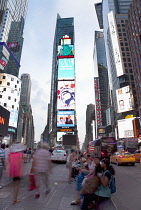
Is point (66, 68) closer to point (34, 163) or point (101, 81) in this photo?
point (34, 163)

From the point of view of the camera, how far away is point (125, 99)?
61938mm

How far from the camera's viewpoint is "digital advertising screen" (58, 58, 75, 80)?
227 feet

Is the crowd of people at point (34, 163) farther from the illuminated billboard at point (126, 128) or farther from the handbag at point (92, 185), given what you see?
the illuminated billboard at point (126, 128)

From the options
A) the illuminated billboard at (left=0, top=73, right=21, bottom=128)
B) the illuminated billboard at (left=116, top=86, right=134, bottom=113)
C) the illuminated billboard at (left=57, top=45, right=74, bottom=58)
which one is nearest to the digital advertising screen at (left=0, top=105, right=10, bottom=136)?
the illuminated billboard at (left=0, top=73, right=21, bottom=128)

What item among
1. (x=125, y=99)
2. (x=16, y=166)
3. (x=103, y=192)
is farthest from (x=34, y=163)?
(x=125, y=99)

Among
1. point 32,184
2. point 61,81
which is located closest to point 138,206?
point 32,184

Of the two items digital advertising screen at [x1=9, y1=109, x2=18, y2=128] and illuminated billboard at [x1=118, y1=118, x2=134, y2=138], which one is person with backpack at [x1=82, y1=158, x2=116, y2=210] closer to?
illuminated billboard at [x1=118, y1=118, x2=134, y2=138]

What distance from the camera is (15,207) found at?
407cm

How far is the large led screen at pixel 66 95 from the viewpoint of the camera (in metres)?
64.1

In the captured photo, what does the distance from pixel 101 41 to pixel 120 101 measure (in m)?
141

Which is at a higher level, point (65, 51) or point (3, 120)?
point (65, 51)

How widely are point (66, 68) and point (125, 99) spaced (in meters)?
31.1

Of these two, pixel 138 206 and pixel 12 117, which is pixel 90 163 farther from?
pixel 12 117

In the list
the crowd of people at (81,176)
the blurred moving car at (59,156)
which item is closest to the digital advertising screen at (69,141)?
the blurred moving car at (59,156)
